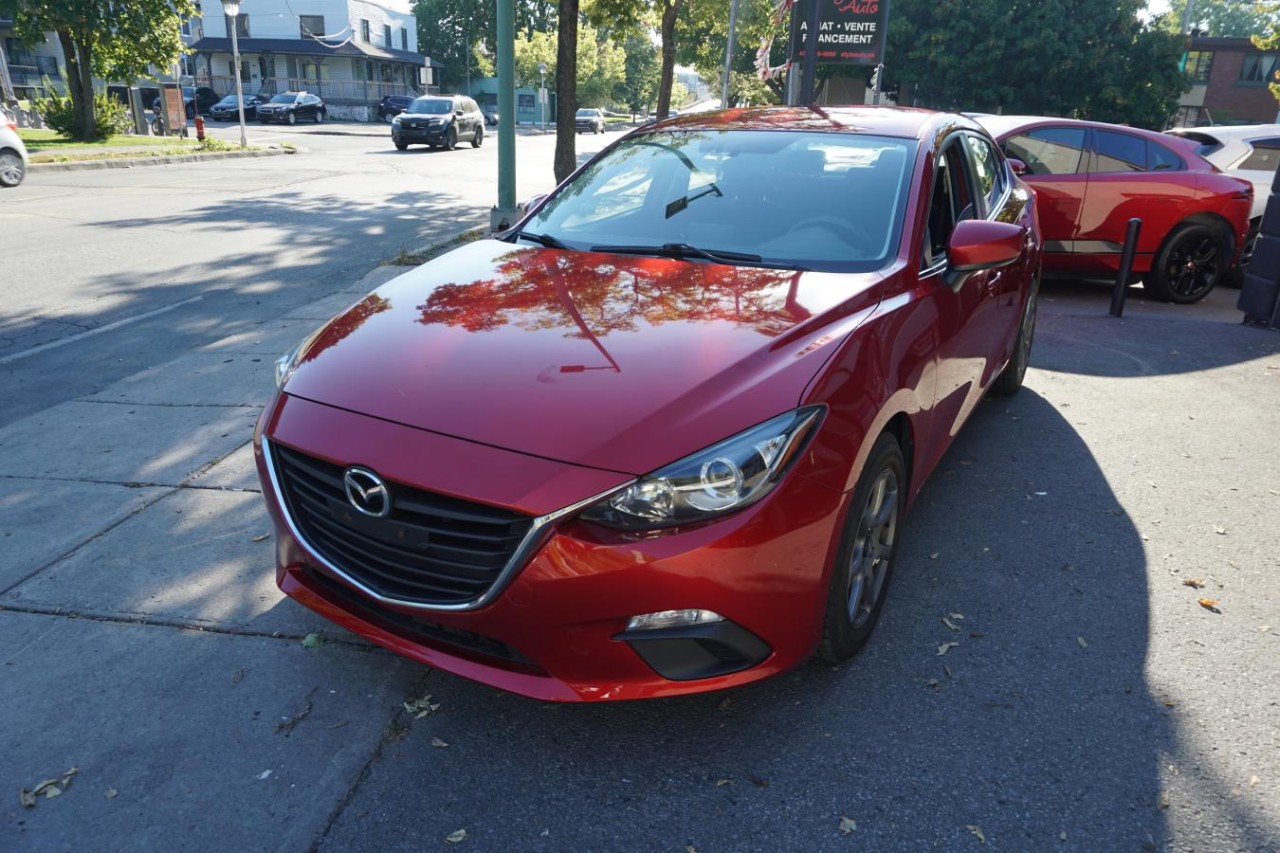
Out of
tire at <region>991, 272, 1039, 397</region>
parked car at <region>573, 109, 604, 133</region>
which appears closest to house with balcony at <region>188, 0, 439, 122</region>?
parked car at <region>573, 109, 604, 133</region>

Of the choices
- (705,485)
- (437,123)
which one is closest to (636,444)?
(705,485)

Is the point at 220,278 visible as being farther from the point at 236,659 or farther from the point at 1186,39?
the point at 1186,39

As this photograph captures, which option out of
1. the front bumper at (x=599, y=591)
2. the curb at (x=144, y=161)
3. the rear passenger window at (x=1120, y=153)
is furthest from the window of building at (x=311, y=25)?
the front bumper at (x=599, y=591)

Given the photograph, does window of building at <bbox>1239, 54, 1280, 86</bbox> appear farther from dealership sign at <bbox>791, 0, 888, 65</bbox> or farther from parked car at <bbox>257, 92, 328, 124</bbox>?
parked car at <bbox>257, 92, 328, 124</bbox>

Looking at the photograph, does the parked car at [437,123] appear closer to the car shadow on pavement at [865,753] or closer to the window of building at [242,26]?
the car shadow on pavement at [865,753]

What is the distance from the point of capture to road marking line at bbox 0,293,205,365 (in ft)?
21.7

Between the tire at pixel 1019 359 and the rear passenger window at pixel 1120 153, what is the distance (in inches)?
145

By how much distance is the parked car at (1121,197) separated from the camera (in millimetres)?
8703

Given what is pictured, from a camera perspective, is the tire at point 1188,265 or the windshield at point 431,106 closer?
the tire at point 1188,265

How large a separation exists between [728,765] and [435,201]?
1460cm

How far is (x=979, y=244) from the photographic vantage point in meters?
3.53

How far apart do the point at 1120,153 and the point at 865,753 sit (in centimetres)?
804

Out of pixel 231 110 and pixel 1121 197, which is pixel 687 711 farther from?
pixel 231 110

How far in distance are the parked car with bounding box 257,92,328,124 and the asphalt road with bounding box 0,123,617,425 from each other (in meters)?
27.9
